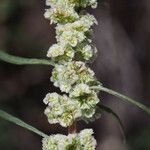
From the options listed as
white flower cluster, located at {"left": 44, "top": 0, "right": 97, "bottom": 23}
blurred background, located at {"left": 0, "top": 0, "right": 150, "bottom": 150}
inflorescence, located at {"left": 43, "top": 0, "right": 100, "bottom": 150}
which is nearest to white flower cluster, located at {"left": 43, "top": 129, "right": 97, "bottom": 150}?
inflorescence, located at {"left": 43, "top": 0, "right": 100, "bottom": 150}

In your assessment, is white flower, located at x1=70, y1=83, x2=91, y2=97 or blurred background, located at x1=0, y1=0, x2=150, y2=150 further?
blurred background, located at x1=0, y1=0, x2=150, y2=150

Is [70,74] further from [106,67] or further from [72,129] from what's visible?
[106,67]

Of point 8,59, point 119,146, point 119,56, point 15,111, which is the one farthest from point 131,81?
point 8,59

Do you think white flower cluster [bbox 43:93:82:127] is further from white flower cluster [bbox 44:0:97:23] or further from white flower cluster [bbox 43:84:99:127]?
white flower cluster [bbox 44:0:97:23]

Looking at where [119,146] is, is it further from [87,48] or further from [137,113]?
[87,48]

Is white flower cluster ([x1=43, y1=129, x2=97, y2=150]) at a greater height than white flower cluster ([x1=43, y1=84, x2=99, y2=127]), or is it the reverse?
white flower cluster ([x1=43, y1=84, x2=99, y2=127])

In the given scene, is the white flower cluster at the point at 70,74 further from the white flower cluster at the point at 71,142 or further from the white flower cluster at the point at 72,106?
the white flower cluster at the point at 71,142

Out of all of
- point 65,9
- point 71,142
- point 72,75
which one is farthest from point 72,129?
point 65,9

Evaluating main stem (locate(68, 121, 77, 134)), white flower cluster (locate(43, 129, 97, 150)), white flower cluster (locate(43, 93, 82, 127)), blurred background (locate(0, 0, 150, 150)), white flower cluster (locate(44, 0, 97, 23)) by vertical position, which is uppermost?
white flower cluster (locate(44, 0, 97, 23))
